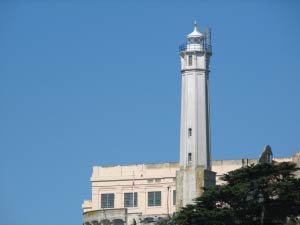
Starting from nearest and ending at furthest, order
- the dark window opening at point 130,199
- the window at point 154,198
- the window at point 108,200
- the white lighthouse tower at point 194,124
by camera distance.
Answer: the white lighthouse tower at point 194,124
the window at point 154,198
the dark window opening at point 130,199
the window at point 108,200

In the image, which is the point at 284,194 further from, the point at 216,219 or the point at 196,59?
the point at 196,59

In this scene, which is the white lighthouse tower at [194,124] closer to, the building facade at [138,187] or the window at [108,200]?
the building facade at [138,187]

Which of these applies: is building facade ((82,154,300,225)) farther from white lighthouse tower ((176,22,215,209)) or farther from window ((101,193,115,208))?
white lighthouse tower ((176,22,215,209))

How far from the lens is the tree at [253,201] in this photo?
10169 centimetres

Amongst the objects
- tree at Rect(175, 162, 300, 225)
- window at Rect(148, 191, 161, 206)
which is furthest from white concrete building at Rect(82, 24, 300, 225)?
tree at Rect(175, 162, 300, 225)

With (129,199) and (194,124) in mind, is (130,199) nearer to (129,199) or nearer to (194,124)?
(129,199)

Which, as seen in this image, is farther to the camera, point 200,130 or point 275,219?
point 200,130

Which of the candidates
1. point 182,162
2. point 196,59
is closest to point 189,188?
point 182,162

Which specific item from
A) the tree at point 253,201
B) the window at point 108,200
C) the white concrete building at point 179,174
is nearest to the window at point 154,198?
the white concrete building at point 179,174

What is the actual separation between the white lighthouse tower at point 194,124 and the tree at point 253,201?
25.3 meters

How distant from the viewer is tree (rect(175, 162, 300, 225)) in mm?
101688

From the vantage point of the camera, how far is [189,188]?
130m

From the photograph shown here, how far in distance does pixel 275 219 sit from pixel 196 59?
33.8m

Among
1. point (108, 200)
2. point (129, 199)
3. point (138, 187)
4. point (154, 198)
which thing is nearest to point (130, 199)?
point (129, 199)
